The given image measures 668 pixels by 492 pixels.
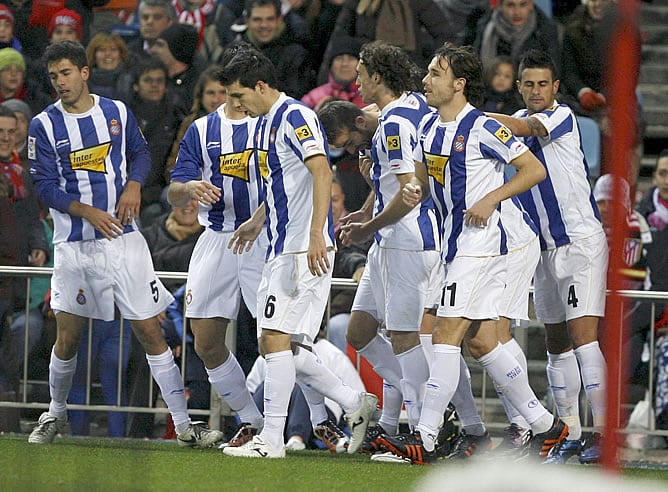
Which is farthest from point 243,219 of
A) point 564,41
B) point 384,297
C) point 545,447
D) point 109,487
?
point 564,41

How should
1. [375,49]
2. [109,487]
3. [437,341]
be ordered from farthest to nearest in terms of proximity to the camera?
[375,49] → [437,341] → [109,487]

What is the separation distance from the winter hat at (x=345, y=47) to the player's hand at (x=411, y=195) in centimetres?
396

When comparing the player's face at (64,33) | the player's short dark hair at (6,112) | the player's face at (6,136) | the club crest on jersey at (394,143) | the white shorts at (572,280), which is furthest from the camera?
the player's face at (64,33)

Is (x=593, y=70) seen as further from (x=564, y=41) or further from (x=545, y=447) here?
(x=545, y=447)

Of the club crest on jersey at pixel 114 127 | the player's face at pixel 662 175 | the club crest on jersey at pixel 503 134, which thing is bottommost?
the player's face at pixel 662 175

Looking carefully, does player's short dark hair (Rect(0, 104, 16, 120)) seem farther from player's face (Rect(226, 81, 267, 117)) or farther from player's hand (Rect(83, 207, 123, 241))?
player's face (Rect(226, 81, 267, 117))

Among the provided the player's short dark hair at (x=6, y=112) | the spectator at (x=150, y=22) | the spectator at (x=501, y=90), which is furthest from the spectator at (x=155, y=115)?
the spectator at (x=501, y=90)

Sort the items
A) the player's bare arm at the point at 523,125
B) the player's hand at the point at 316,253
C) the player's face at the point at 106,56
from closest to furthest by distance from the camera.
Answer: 1. the player's hand at the point at 316,253
2. the player's bare arm at the point at 523,125
3. the player's face at the point at 106,56

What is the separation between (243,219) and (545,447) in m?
2.23

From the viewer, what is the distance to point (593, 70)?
1152 centimetres

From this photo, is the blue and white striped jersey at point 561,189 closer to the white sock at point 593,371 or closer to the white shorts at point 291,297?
the white sock at point 593,371

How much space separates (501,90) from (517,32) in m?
0.77

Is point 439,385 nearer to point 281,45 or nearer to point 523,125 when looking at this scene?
point 523,125

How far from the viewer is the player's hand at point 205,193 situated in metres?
7.90
